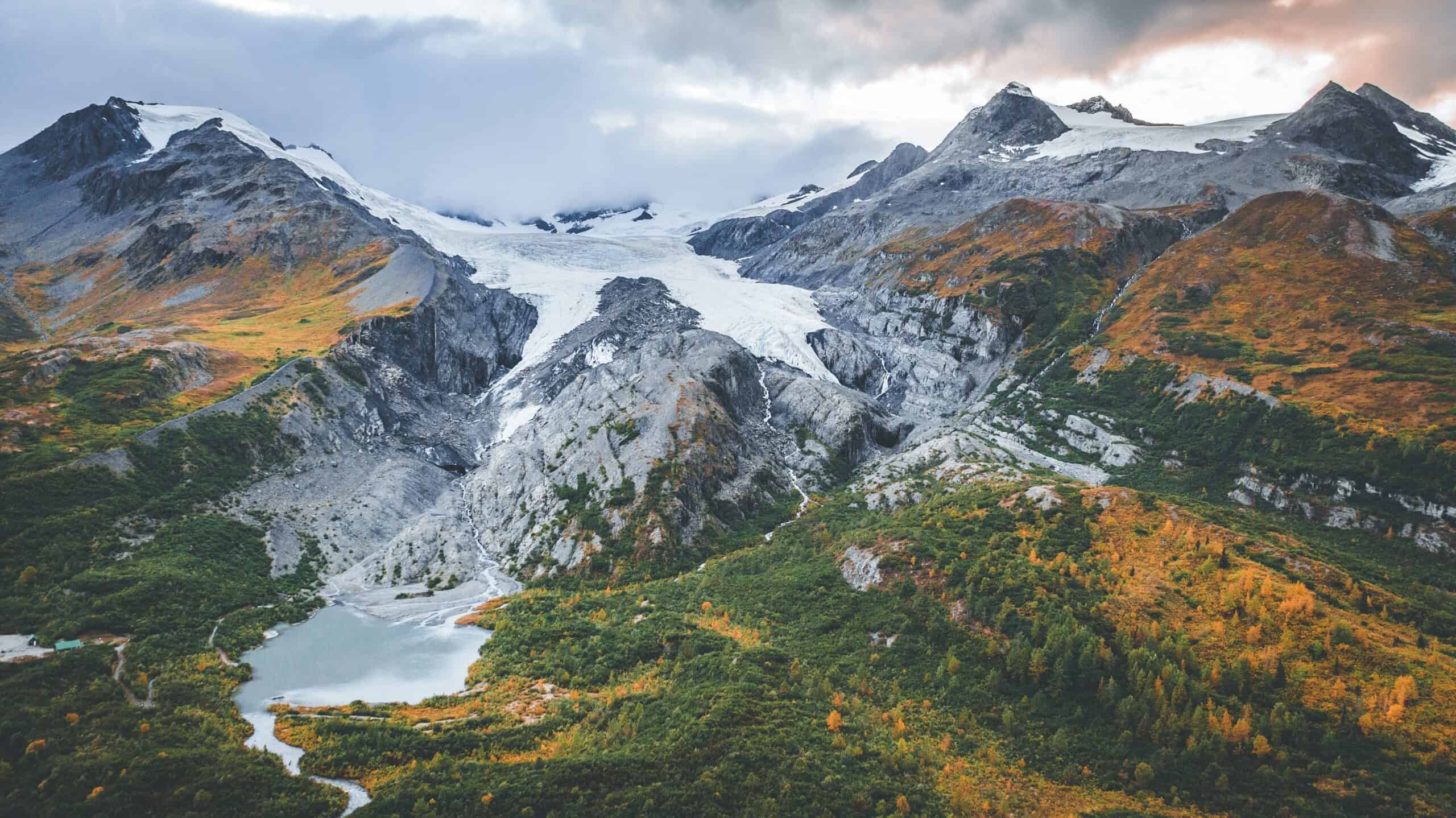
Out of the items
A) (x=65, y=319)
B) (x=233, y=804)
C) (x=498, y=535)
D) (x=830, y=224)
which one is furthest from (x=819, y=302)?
(x=65, y=319)

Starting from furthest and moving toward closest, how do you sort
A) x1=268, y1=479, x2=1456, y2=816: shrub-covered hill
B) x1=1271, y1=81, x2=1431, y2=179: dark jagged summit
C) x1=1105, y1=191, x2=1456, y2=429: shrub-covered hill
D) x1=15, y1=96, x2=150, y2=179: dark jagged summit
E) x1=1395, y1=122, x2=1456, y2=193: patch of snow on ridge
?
1. x1=15, y1=96, x2=150, y2=179: dark jagged summit
2. x1=1271, y1=81, x2=1431, y2=179: dark jagged summit
3. x1=1395, y1=122, x2=1456, y2=193: patch of snow on ridge
4. x1=1105, y1=191, x2=1456, y2=429: shrub-covered hill
5. x1=268, y1=479, x2=1456, y2=816: shrub-covered hill

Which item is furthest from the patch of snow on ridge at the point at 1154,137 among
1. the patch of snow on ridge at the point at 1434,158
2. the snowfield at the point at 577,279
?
the snowfield at the point at 577,279

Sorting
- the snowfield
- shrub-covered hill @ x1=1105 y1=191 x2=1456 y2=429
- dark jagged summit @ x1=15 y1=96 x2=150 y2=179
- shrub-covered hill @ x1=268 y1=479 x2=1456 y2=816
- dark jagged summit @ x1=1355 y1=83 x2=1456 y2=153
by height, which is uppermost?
dark jagged summit @ x1=15 y1=96 x2=150 y2=179

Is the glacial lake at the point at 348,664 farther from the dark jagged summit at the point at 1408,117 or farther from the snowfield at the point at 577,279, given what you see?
the dark jagged summit at the point at 1408,117

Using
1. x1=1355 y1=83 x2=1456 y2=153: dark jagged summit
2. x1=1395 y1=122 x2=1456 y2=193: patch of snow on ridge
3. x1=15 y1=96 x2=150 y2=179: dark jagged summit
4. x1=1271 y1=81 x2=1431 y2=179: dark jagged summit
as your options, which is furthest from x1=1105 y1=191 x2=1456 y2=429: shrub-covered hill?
x1=15 y1=96 x2=150 y2=179: dark jagged summit

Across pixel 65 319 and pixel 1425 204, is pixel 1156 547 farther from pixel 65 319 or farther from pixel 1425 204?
pixel 65 319

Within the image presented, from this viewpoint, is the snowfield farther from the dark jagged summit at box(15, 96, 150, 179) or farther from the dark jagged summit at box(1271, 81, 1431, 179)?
the dark jagged summit at box(1271, 81, 1431, 179)
